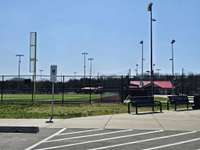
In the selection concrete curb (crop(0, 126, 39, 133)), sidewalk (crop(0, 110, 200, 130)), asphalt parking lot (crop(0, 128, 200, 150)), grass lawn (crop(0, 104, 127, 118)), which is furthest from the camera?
grass lawn (crop(0, 104, 127, 118))

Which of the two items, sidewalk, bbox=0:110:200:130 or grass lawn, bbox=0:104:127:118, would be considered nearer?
sidewalk, bbox=0:110:200:130

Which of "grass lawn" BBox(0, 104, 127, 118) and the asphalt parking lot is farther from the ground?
"grass lawn" BBox(0, 104, 127, 118)

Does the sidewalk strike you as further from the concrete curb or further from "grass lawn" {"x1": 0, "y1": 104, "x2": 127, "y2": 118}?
"grass lawn" {"x1": 0, "y1": 104, "x2": 127, "y2": 118}

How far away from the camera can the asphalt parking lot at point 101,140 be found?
11.9 metres

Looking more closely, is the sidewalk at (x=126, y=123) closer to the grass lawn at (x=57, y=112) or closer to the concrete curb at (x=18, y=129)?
the concrete curb at (x=18, y=129)

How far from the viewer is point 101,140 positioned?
13258 millimetres

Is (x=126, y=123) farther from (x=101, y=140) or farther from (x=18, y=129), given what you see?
(x=101, y=140)

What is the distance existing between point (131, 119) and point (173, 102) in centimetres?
762

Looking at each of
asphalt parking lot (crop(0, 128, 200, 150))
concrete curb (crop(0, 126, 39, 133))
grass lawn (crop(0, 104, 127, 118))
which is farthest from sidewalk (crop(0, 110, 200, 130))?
grass lawn (crop(0, 104, 127, 118))

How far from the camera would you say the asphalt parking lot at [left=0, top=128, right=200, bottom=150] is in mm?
11938

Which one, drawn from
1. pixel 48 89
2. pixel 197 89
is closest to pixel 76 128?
pixel 48 89

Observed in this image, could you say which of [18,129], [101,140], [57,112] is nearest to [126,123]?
[18,129]

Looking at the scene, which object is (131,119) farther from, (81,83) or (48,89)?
(48,89)

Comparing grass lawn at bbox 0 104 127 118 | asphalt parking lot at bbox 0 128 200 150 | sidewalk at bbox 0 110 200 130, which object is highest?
grass lawn at bbox 0 104 127 118
